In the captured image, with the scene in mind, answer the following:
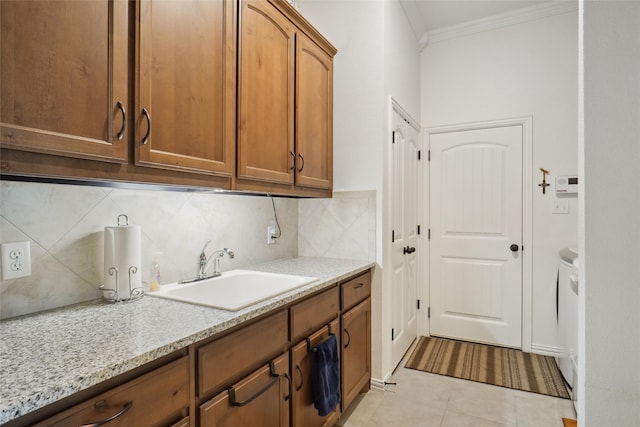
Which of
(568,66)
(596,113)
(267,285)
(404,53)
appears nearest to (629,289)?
(596,113)

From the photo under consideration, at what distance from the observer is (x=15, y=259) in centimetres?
106

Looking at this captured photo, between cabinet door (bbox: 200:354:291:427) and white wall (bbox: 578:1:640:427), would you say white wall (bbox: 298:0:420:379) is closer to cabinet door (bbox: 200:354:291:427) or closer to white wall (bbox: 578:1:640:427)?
cabinet door (bbox: 200:354:291:427)

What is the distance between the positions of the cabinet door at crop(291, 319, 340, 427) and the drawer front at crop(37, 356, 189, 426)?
579 millimetres

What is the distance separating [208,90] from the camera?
1.36 metres

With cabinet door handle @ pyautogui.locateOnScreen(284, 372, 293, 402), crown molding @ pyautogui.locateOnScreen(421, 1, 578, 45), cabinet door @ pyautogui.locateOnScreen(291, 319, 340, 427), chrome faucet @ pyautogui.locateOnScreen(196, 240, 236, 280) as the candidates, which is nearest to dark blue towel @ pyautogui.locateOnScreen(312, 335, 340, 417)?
cabinet door @ pyautogui.locateOnScreen(291, 319, 340, 427)

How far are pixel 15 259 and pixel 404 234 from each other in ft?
7.66

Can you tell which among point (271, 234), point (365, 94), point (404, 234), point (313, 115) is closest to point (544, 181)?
point (404, 234)

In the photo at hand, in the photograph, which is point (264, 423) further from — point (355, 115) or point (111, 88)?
point (355, 115)

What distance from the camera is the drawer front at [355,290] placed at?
191 centimetres

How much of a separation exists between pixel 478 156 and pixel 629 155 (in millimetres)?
2157

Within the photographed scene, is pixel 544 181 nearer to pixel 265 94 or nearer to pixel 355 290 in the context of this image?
pixel 355 290

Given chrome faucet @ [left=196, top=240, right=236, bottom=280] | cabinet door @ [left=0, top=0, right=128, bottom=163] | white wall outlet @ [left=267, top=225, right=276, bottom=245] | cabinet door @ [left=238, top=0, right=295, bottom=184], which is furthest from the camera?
white wall outlet @ [left=267, top=225, right=276, bottom=245]

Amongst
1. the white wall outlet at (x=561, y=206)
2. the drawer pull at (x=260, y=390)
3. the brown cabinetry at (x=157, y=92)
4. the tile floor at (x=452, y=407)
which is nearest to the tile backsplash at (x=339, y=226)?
the brown cabinetry at (x=157, y=92)

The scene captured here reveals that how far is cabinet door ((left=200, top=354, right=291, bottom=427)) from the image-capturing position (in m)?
1.05
